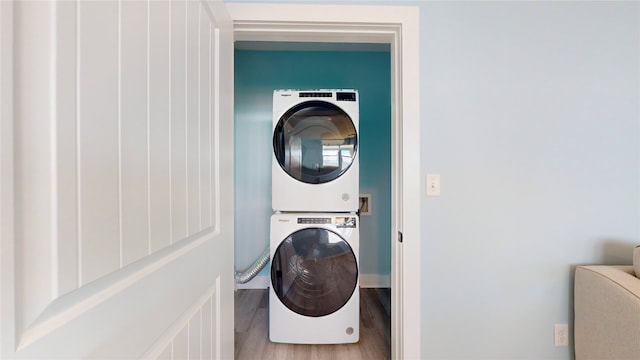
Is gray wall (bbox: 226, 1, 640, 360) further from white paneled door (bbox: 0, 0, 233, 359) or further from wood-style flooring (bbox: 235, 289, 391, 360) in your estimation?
white paneled door (bbox: 0, 0, 233, 359)

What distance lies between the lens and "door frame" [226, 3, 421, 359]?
49.4 inches

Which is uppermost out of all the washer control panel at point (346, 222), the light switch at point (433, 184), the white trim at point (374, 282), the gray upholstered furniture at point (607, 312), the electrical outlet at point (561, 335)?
the light switch at point (433, 184)

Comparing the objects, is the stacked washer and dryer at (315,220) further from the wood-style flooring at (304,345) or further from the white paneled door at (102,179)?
the white paneled door at (102,179)

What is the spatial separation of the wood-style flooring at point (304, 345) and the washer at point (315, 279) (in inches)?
3.3

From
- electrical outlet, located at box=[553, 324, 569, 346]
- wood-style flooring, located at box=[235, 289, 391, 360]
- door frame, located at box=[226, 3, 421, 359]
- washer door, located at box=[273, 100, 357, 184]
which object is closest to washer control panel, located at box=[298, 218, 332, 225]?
washer door, located at box=[273, 100, 357, 184]

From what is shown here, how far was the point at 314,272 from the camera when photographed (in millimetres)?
1777

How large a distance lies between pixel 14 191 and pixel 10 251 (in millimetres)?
68

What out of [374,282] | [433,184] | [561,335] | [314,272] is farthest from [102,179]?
[374,282]

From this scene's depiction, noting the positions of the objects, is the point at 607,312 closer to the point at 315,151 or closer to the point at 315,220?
the point at 315,220

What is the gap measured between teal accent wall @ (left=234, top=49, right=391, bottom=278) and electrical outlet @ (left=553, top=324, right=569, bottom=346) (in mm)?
1499

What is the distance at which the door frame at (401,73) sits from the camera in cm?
126

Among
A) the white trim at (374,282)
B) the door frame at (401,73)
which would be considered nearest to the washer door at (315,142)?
the door frame at (401,73)

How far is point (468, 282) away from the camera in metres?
1.31

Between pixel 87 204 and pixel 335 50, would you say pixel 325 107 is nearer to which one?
pixel 335 50
